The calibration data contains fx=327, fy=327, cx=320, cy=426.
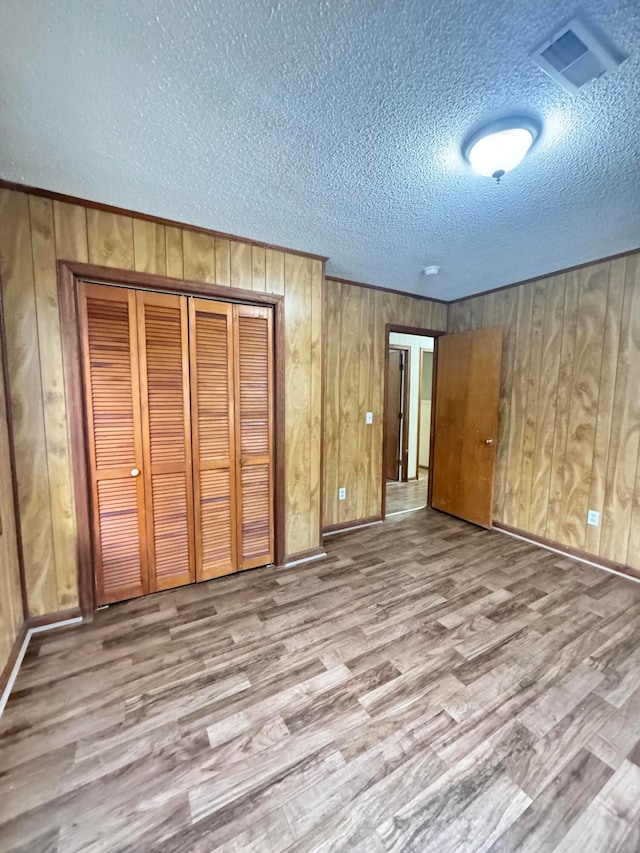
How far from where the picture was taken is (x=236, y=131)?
134 cm

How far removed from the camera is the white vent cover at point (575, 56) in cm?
97

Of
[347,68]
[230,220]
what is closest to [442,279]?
[230,220]

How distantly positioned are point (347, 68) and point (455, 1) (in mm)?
341

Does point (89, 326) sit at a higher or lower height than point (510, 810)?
higher

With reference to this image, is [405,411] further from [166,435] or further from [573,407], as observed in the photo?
[166,435]

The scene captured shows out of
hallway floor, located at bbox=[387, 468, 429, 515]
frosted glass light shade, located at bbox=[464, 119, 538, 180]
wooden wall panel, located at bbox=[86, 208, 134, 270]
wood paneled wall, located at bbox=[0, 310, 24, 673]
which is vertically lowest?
hallway floor, located at bbox=[387, 468, 429, 515]

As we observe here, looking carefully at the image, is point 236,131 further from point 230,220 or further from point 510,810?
point 510,810

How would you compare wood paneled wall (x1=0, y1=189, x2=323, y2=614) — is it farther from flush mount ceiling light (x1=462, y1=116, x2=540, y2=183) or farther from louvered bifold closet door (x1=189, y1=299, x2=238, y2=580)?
flush mount ceiling light (x1=462, y1=116, x2=540, y2=183)

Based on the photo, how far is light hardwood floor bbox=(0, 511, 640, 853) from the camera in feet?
3.42

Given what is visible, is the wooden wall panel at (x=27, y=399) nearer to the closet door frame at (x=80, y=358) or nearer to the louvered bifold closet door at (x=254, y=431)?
the closet door frame at (x=80, y=358)

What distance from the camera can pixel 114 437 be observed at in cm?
203

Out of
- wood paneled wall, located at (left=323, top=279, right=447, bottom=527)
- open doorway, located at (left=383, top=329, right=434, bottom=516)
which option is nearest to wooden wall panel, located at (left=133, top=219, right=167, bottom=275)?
wood paneled wall, located at (left=323, top=279, right=447, bottom=527)

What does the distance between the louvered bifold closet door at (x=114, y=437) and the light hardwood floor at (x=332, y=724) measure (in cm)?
27

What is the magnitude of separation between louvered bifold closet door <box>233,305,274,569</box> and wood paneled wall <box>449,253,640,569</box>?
2.38m
